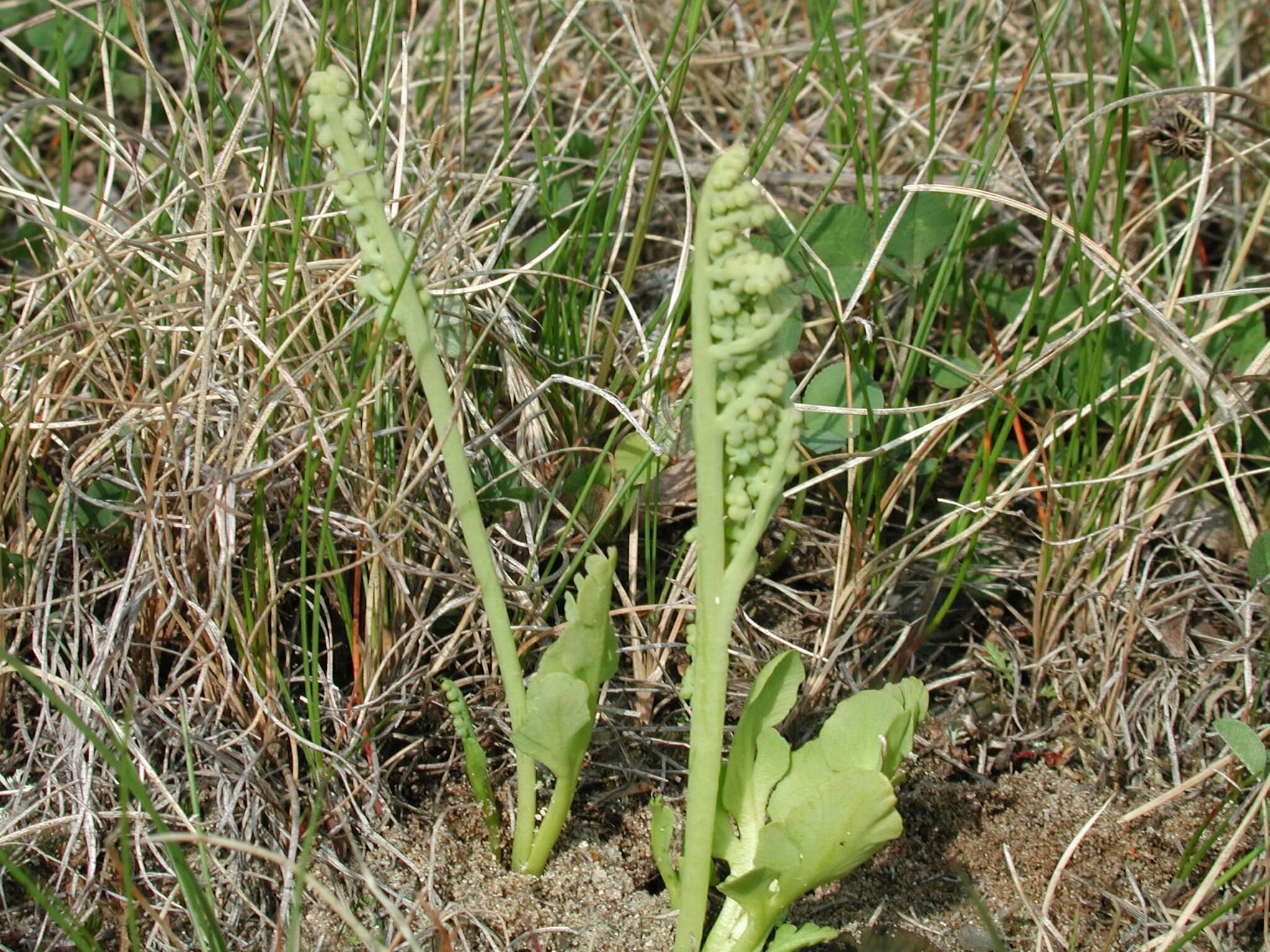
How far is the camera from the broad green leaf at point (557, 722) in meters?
1.11

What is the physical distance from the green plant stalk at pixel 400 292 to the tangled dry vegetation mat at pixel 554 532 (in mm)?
185

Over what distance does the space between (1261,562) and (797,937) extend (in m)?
0.92

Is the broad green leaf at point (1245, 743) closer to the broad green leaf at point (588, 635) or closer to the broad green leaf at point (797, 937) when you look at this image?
the broad green leaf at point (797, 937)

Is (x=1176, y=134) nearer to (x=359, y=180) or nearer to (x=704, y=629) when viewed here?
(x=704, y=629)

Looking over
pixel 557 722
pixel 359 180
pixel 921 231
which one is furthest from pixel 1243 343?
pixel 359 180

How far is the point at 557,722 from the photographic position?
1130mm

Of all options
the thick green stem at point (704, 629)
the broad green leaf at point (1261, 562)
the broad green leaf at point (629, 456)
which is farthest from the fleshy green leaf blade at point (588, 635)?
the broad green leaf at point (1261, 562)

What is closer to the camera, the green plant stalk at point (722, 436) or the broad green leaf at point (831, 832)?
the green plant stalk at point (722, 436)

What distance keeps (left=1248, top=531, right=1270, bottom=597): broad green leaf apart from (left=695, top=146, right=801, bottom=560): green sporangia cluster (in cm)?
94

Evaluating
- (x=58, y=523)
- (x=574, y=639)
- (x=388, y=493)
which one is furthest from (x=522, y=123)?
(x=574, y=639)

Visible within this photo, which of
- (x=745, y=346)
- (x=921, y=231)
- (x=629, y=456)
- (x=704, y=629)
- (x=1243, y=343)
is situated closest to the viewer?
(x=745, y=346)

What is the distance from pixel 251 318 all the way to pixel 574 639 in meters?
0.73

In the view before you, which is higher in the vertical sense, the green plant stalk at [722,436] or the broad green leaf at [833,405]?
the green plant stalk at [722,436]

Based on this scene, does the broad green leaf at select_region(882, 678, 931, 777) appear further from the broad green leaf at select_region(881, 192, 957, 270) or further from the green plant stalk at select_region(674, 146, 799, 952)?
the broad green leaf at select_region(881, 192, 957, 270)
